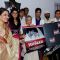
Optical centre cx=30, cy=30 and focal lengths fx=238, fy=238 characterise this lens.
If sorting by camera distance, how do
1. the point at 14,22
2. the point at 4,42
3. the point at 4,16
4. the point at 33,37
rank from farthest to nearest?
the point at 14,22 → the point at 33,37 → the point at 4,16 → the point at 4,42

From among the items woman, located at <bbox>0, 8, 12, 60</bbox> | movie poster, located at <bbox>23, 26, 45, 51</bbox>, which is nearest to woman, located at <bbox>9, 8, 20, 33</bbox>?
movie poster, located at <bbox>23, 26, 45, 51</bbox>

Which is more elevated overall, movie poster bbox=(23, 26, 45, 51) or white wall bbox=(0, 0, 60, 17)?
white wall bbox=(0, 0, 60, 17)

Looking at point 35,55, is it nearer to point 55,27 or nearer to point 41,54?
point 41,54

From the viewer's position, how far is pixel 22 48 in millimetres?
4543

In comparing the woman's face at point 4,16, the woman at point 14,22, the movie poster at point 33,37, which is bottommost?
the movie poster at point 33,37

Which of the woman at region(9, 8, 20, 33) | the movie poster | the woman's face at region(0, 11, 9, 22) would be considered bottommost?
the movie poster

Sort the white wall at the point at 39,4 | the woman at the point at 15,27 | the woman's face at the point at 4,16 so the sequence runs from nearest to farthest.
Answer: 1. the woman's face at the point at 4,16
2. the woman at the point at 15,27
3. the white wall at the point at 39,4

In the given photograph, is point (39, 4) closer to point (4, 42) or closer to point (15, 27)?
point (15, 27)

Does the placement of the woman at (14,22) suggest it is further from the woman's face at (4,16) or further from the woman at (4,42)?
the woman at (4,42)

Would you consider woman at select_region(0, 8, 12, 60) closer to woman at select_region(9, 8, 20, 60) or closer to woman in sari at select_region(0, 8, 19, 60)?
woman in sari at select_region(0, 8, 19, 60)

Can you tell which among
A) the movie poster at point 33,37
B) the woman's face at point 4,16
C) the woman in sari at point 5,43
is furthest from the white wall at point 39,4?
the woman in sari at point 5,43

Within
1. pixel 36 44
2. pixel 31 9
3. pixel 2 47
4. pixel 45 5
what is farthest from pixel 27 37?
pixel 45 5

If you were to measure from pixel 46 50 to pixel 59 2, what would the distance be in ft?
13.9

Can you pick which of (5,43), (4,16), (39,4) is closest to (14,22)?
(4,16)
